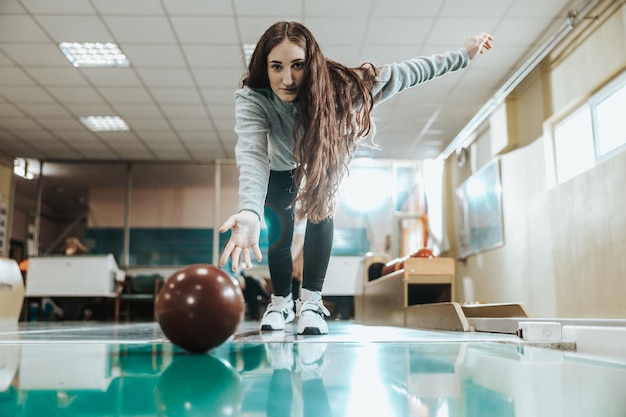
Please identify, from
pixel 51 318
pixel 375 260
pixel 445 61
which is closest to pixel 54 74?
pixel 375 260

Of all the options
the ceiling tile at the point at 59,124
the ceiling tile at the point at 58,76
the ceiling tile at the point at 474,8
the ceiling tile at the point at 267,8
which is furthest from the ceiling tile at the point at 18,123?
the ceiling tile at the point at 474,8

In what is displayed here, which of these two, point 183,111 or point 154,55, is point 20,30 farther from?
point 183,111

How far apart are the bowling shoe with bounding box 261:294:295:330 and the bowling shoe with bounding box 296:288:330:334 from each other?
115mm

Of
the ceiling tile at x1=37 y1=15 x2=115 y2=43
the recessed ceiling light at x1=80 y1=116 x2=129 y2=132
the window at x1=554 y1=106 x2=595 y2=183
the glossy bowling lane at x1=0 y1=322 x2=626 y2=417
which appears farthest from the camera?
the recessed ceiling light at x1=80 y1=116 x2=129 y2=132

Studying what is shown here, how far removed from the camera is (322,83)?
1.82m

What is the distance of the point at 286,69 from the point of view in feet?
5.97

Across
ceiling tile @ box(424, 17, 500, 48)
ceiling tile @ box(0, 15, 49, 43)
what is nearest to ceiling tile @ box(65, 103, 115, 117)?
ceiling tile @ box(0, 15, 49, 43)

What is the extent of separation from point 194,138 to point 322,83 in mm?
7541

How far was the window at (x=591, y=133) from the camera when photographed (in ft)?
15.5

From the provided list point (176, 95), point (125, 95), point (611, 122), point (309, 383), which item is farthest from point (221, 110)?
point (309, 383)

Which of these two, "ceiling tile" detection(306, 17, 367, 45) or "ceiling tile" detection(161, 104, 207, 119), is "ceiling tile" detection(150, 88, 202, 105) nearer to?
"ceiling tile" detection(161, 104, 207, 119)

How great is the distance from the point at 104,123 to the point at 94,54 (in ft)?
7.66

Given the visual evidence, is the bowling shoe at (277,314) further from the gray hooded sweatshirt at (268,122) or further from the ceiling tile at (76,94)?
the ceiling tile at (76,94)

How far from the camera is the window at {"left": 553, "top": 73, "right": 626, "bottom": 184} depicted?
15.5 feet
